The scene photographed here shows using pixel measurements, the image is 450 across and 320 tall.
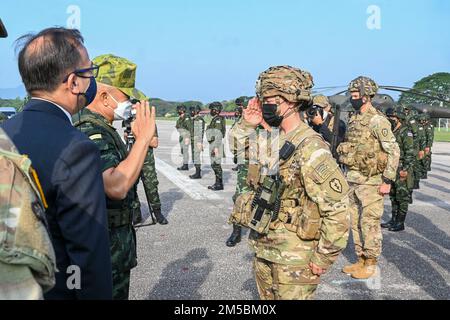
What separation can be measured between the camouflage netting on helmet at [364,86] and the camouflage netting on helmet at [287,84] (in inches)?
88.6

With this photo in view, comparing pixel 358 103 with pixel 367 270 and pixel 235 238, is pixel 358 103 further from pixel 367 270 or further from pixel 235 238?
pixel 235 238

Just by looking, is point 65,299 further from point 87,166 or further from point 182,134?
point 182,134

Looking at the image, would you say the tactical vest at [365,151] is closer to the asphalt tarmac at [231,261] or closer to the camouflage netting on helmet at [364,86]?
the camouflage netting on helmet at [364,86]

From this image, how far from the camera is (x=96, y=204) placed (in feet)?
4.45

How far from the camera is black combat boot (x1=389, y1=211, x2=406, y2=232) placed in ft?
20.6

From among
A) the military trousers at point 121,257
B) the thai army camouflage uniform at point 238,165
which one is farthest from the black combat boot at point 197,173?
the military trousers at point 121,257

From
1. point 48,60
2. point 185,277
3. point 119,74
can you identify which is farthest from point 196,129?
point 48,60

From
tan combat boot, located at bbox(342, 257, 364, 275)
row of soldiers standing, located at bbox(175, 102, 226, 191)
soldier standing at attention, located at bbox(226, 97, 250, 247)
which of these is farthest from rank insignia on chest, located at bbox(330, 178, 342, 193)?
row of soldiers standing, located at bbox(175, 102, 226, 191)

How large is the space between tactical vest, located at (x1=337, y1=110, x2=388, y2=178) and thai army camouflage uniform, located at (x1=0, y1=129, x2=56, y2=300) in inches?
165

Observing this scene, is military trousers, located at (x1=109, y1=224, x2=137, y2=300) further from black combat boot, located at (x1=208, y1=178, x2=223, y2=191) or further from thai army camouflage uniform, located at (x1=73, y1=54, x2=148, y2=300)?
black combat boot, located at (x1=208, y1=178, x2=223, y2=191)

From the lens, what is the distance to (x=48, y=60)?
1433 mm

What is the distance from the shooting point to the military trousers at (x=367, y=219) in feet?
14.6
